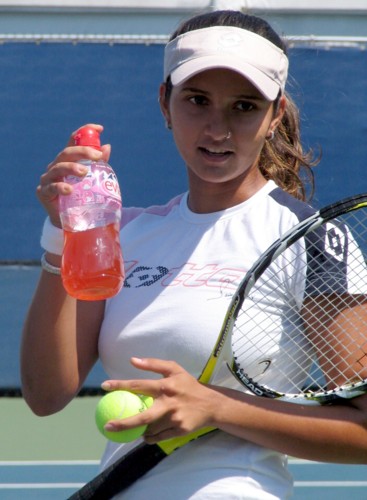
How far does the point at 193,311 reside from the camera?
187 centimetres

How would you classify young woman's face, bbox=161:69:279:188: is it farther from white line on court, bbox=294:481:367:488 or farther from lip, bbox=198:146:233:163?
white line on court, bbox=294:481:367:488

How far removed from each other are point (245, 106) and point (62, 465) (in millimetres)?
2971

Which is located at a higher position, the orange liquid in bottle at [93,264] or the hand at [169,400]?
the orange liquid in bottle at [93,264]

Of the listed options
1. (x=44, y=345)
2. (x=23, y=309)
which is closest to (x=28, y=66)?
(x=23, y=309)

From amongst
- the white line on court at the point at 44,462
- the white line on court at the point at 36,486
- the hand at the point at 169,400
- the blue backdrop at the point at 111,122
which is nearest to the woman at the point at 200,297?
the hand at the point at 169,400

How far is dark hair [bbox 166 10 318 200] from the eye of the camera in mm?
1994

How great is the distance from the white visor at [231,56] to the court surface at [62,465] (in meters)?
2.59

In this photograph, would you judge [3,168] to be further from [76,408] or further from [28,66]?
[76,408]

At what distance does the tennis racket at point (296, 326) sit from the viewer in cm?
179

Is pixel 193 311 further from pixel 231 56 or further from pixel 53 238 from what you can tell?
pixel 231 56

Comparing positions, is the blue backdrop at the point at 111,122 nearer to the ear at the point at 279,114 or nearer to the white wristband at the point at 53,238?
the ear at the point at 279,114

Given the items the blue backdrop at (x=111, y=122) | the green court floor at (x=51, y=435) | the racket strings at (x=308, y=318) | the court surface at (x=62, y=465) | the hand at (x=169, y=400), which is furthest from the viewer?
the blue backdrop at (x=111, y=122)

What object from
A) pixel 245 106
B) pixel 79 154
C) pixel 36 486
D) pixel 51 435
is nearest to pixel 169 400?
pixel 79 154

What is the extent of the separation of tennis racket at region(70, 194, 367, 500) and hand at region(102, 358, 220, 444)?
97 millimetres
